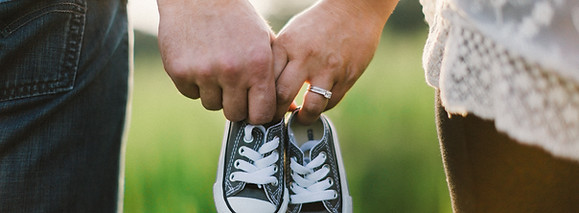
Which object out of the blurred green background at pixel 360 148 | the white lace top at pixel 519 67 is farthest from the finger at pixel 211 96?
the blurred green background at pixel 360 148

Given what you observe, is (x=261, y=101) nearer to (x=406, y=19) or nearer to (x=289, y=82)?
(x=289, y=82)

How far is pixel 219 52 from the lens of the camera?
0.90 meters

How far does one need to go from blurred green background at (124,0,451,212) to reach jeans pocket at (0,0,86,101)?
144cm

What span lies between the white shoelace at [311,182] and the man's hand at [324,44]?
0.13m

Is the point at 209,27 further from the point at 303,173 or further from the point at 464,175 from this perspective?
the point at 464,175

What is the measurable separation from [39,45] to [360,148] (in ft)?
7.05

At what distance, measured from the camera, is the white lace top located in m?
0.41

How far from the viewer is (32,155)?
3.52 ft

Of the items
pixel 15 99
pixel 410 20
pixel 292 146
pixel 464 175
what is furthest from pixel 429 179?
pixel 410 20

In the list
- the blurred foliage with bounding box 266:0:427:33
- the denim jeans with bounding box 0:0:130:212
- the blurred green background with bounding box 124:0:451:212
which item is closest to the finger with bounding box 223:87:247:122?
the denim jeans with bounding box 0:0:130:212

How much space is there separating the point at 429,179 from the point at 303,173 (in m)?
1.73

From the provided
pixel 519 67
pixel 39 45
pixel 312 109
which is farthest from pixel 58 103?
pixel 519 67

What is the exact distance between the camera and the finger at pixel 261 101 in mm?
958

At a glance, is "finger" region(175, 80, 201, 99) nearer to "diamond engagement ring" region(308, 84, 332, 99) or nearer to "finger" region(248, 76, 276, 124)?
"finger" region(248, 76, 276, 124)
